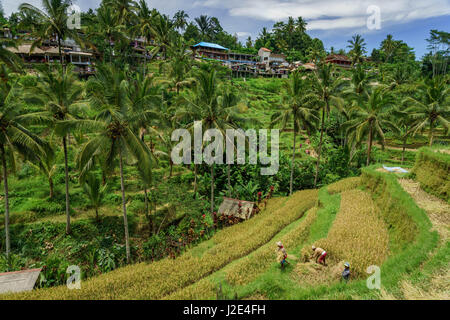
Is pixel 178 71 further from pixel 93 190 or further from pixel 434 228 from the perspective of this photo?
pixel 434 228

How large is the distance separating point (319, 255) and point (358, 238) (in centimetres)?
262

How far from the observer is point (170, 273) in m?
11.3

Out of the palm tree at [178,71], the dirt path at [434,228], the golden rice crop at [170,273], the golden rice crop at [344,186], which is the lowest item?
the golden rice crop at [170,273]

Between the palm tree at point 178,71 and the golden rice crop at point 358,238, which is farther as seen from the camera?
the palm tree at point 178,71

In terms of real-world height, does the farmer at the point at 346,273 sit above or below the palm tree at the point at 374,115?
below

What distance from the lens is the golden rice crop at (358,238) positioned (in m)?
10.4

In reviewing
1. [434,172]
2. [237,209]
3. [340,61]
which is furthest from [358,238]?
[340,61]

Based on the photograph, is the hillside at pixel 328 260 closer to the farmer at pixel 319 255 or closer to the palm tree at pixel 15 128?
the farmer at pixel 319 255

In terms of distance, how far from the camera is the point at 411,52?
3034 inches

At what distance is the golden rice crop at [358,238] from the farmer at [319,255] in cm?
78

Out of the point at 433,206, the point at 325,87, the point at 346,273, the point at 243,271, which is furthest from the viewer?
the point at 325,87

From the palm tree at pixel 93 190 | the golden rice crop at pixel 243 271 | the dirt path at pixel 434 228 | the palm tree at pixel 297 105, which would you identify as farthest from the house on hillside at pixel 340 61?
the palm tree at pixel 93 190

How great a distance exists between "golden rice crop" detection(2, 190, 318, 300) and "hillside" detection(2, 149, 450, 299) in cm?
4

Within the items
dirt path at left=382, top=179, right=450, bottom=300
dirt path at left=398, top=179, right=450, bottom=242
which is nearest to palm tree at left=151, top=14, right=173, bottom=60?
dirt path at left=398, top=179, right=450, bottom=242
